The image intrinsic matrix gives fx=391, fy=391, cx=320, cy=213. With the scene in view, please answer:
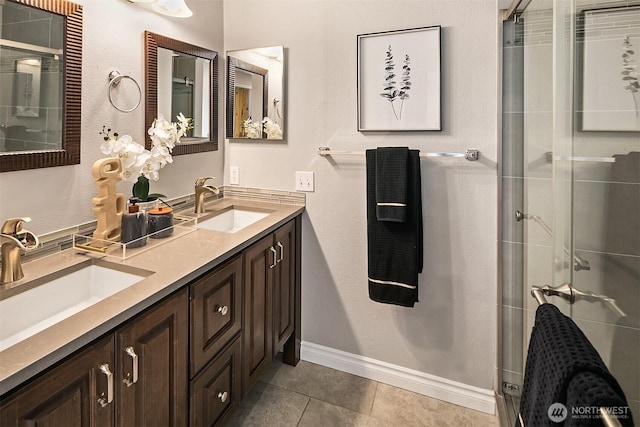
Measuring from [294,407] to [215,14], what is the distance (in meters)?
2.12

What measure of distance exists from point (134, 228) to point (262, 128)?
1.00 meters

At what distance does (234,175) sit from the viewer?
2.35 meters

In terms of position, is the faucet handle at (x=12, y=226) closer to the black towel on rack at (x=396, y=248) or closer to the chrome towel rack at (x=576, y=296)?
the black towel on rack at (x=396, y=248)

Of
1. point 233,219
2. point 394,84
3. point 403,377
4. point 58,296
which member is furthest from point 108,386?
point 394,84

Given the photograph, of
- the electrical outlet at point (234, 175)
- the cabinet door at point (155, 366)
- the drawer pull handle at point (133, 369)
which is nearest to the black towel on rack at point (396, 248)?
the electrical outlet at point (234, 175)

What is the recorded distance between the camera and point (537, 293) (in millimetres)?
1271

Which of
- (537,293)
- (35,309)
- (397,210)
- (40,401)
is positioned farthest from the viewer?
(397,210)

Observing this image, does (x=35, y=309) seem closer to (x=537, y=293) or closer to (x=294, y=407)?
(x=294, y=407)

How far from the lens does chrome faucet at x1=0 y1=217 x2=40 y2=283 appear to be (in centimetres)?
113

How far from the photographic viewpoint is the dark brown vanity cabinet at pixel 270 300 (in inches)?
65.7

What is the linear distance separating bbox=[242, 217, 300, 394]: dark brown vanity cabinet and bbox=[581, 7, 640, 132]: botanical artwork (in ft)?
4.08

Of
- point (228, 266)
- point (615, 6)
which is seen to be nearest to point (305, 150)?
point (228, 266)

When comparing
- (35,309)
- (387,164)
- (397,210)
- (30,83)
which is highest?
(30,83)

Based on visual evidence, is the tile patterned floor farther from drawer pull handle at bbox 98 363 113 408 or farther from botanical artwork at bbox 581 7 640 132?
botanical artwork at bbox 581 7 640 132
